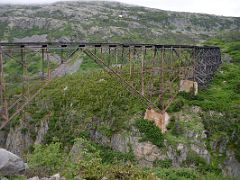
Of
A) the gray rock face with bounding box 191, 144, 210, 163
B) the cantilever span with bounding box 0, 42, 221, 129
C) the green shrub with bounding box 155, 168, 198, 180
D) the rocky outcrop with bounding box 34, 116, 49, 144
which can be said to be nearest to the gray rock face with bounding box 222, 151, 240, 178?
the gray rock face with bounding box 191, 144, 210, 163

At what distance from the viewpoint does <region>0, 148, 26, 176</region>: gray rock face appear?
801 inches

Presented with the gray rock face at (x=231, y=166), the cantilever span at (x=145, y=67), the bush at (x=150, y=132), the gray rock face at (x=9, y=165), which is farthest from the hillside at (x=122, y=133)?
the cantilever span at (x=145, y=67)

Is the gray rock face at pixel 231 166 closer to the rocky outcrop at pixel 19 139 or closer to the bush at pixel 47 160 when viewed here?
the bush at pixel 47 160

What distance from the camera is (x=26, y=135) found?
53938 millimetres

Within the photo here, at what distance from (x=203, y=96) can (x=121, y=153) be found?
14721 mm

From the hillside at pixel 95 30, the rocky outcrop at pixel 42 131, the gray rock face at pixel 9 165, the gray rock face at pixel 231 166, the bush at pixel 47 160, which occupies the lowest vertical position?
the hillside at pixel 95 30

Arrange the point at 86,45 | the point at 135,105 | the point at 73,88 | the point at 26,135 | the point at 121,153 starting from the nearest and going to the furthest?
1. the point at 86,45
2. the point at 121,153
3. the point at 135,105
4. the point at 26,135
5. the point at 73,88

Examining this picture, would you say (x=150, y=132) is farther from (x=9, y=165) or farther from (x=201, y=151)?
(x=9, y=165)

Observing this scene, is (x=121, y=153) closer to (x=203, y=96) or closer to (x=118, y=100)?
(x=118, y=100)

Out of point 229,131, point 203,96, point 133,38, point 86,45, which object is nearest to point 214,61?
point 203,96

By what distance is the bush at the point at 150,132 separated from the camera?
40344 millimetres

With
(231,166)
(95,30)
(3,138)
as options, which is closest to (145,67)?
(231,166)

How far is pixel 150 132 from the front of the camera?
40.8m

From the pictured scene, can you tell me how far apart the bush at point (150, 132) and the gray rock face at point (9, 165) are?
68.2 ft
